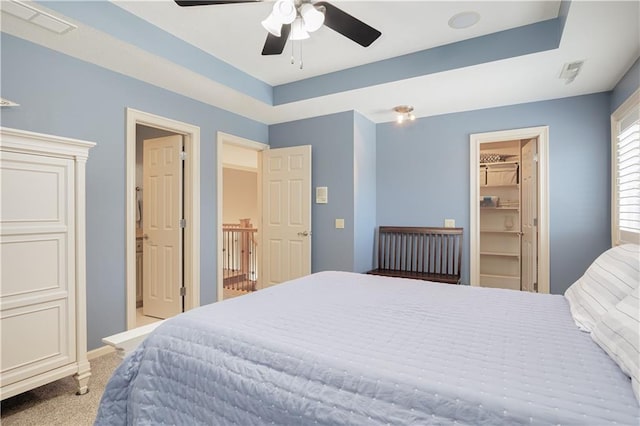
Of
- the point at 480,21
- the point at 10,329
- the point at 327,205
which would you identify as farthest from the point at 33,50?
the point at 480,21

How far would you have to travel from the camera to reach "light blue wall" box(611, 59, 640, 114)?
248 centimetres

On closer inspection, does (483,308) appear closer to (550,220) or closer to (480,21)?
(480,21)

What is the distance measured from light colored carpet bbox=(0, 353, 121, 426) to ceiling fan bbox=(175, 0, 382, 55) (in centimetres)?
245

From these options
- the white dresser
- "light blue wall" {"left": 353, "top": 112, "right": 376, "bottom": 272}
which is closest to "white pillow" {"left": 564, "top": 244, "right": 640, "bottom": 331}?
"light blue wall" {"left": 353, "top": 112, "right": 376, "bottom": 272}

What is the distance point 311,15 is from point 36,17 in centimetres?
175

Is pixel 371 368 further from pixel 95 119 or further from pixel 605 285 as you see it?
pixel 95 119

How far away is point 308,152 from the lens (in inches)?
164

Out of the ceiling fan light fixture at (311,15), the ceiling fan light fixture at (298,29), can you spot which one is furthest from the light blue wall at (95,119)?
the ceiling fan light fixture at (311,15)

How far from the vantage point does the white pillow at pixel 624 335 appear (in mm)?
899

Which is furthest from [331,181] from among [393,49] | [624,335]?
[624,335]

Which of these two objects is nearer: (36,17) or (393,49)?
(36,17)

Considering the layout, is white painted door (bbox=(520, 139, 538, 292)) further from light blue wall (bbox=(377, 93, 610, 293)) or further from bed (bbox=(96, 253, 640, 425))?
bed (bbox=(96, 253, 640, 425))

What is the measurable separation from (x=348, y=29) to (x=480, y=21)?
45.7 inches

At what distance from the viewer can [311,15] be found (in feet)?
5.90
